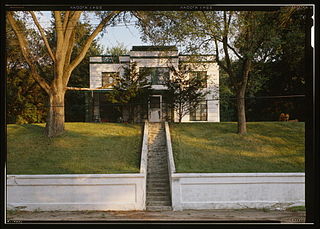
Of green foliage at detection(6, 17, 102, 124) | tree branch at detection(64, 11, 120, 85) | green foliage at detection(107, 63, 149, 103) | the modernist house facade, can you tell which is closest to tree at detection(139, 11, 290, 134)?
the modernist house facade

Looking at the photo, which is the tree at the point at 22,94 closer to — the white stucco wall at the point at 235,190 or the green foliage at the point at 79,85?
the green foliage at the point at 79,85

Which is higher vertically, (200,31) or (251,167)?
(200,31)

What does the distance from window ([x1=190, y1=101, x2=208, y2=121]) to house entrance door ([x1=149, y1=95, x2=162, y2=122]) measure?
2.07 feet

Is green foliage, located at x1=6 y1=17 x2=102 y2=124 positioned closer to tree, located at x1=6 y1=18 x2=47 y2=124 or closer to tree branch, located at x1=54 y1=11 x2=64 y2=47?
tree, located at x1=6 y1=18 x2=47 y2=124

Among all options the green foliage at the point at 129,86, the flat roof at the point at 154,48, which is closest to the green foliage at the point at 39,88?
the green foliage at the point at 129,86

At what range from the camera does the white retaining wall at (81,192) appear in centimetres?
537

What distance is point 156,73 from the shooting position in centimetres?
601

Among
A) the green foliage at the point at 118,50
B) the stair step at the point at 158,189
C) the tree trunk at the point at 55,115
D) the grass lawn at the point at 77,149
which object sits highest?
the green foliage at the point at 118,50

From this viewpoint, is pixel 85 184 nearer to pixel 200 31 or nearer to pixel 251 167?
pixel 251 167

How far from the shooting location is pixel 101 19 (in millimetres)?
5266

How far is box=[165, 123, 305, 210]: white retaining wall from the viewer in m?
5.20

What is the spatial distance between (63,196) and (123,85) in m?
2.32

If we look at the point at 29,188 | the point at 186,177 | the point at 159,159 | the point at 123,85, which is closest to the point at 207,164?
the point at 186,177

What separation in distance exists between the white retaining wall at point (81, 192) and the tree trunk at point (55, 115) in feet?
3.06
